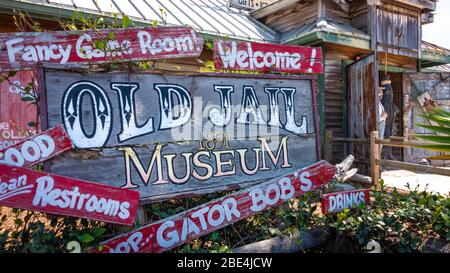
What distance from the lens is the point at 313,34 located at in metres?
5.35

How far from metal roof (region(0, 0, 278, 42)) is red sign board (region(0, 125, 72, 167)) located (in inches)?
124

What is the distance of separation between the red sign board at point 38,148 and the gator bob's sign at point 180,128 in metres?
0.06

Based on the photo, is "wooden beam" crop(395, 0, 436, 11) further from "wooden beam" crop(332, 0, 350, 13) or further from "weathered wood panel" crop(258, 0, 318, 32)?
"weathered wood panel" crop(258, 0, 318, 32)

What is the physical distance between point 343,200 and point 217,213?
3.88ft

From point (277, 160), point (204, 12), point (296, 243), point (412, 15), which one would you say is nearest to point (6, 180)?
point (277, 160)

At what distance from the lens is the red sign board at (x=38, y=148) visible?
1652 millimetres

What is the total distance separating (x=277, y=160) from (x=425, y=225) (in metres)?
1.34

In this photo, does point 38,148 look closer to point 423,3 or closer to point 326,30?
point 326,30

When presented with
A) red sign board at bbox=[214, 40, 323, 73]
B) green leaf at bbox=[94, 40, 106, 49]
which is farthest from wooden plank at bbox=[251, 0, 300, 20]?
green leaf at bbox=[94, 40, 106, 49]

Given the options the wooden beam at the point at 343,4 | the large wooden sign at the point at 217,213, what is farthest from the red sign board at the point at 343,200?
the wooden beam at the point at 343,4

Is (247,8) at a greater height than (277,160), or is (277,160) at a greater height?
(247,8)
